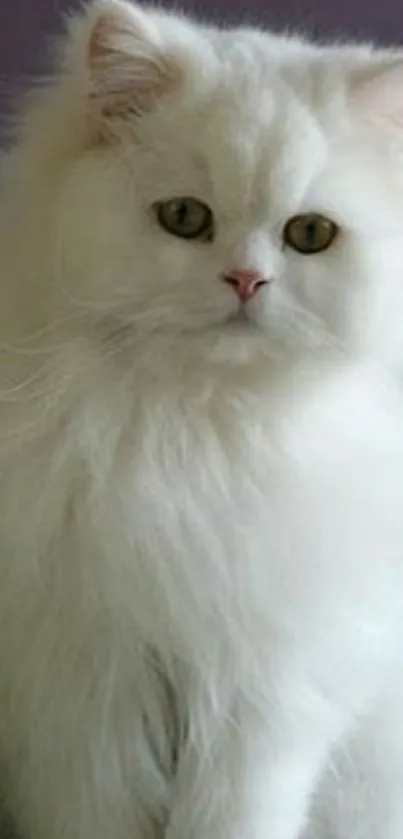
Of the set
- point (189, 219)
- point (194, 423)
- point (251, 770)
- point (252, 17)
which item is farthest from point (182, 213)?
point (252, 17)

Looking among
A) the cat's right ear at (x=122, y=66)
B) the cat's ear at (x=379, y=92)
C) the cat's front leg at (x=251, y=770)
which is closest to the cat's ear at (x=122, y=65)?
the cat's right ear at (x=122, y=66)

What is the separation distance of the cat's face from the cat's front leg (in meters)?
0.26

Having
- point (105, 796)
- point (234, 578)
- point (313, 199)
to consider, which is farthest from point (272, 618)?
point (313, 199)

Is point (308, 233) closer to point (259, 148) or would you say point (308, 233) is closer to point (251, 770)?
point (259, 148)

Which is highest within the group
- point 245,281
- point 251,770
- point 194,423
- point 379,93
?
point 379,93

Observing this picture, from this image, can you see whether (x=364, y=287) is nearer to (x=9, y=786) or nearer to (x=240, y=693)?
(x=240, y=693)

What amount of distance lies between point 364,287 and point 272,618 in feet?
0.75

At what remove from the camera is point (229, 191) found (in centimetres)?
91

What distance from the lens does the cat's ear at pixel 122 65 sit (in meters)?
0.93

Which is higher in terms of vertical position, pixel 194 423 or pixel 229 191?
pixel 229 191

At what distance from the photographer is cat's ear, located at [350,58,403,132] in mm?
948

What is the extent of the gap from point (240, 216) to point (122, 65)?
129 millimetres

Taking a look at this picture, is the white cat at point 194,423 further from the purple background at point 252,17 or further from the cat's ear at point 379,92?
the purple background at point 252,17

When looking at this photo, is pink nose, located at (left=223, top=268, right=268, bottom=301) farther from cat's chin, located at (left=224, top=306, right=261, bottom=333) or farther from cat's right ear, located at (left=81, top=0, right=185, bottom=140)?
cat's right ear, located at (left=81, top=0, right=185, bottom=140)
